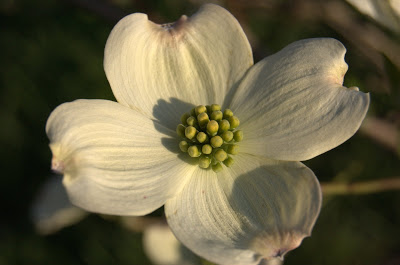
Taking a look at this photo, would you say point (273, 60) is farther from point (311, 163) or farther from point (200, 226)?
point (311, 163)

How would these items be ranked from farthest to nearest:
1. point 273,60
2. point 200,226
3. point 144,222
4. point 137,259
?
point 137,259
point 144,222
point 273,60
point 200,226

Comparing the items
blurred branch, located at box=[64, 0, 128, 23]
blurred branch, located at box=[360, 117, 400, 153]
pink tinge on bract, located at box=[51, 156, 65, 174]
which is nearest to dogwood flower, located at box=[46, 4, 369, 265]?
pink tinge on bract, located at box=[51, 156, 65, 174]

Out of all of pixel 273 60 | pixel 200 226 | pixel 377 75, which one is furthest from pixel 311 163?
pixel 200 226

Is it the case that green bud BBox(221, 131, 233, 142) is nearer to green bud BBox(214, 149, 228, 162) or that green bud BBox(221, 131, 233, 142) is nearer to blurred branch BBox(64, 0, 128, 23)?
green bud BBox(214, 149, 228, 162)

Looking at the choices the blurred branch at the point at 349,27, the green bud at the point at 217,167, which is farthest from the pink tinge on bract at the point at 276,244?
the blurred branch at the point at 349,27

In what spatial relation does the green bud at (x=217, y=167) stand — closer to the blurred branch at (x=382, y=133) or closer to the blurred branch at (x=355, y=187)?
the blurred branch at (x=355, y=187)

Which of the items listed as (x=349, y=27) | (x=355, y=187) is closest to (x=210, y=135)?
(x=355, y=187)

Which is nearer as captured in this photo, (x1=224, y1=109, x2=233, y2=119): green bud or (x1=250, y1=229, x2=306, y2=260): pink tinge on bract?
(x1=250, y1=229, x2=306, y2=260): pink tinge on bract
